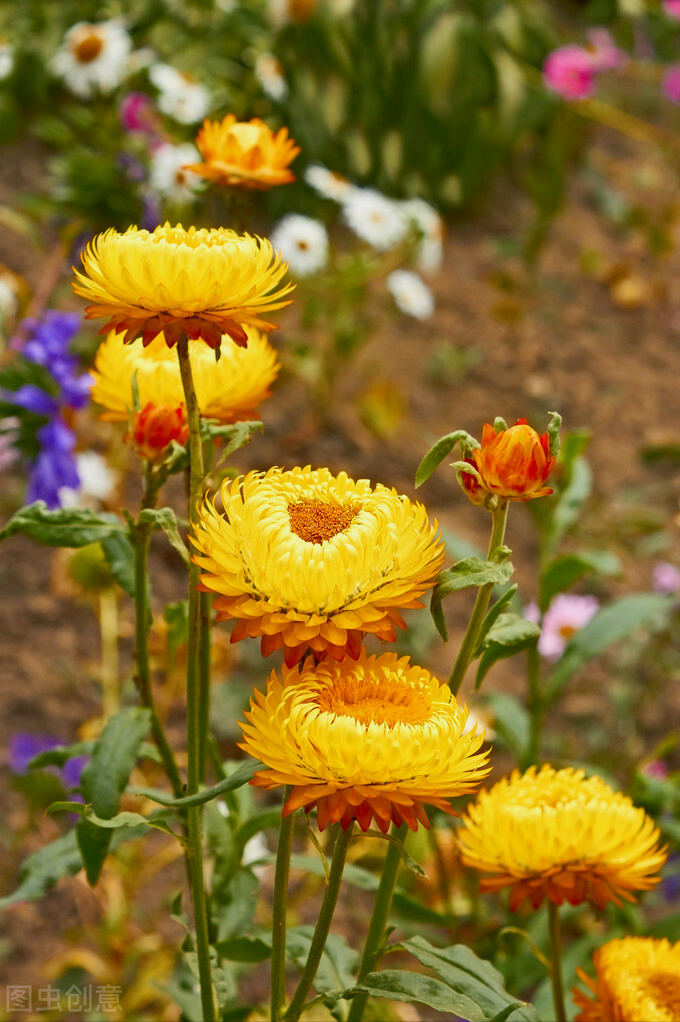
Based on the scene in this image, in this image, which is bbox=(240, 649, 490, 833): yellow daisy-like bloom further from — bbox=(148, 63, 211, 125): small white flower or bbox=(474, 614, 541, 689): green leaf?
bbox=(148, 63, 211, 125): small white flower

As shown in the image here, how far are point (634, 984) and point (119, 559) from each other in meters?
0.61

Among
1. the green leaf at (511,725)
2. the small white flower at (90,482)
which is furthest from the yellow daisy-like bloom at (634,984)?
the small white flower at (90,482)

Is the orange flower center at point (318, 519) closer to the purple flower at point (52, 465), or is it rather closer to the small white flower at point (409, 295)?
the purple flower at point (52, 465)

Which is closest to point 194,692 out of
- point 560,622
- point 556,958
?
point 556,958

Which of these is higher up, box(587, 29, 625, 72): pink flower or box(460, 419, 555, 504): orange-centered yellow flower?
box(587, 29, 625, 72): pink flower

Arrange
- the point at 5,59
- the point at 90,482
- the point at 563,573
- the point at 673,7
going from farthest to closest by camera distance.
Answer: the point at 673,7 → the point at 5,59 → the point at 90,482 → the point at 563,573

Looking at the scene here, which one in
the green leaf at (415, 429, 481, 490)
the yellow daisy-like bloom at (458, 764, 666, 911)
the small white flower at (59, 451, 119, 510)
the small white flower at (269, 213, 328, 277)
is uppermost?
the green leaf at (415, 429, 481, 490)

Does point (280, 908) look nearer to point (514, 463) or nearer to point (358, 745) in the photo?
point (358, 745)

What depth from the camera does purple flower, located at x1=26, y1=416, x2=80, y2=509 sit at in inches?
56.2

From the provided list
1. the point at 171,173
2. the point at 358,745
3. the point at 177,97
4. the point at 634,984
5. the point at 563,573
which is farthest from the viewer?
the point at 177,97

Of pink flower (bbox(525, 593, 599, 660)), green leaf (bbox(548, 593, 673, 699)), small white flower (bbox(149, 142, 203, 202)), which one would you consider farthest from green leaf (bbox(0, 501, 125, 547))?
small white flower (bbox(149, 142, 203, 202))

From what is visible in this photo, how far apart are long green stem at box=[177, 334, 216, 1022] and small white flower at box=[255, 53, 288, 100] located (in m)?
2.20

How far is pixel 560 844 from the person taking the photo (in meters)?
0.86

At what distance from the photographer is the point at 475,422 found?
271 centimetres
